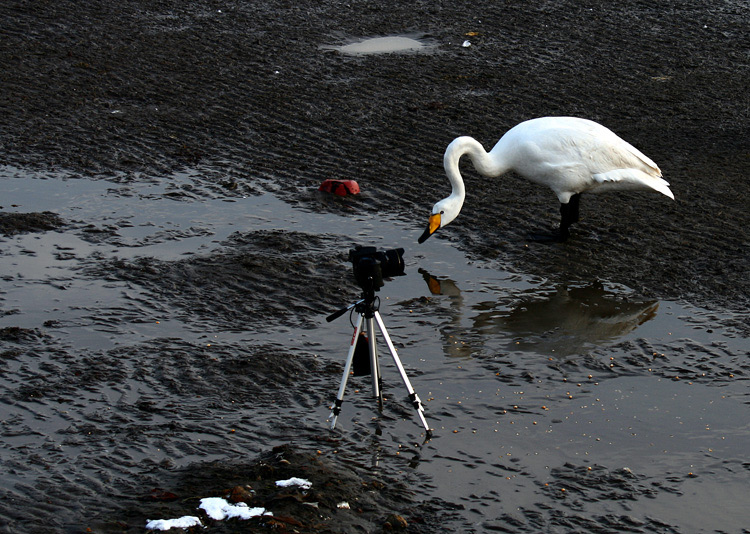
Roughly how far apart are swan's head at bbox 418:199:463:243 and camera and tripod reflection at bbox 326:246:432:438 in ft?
10.6

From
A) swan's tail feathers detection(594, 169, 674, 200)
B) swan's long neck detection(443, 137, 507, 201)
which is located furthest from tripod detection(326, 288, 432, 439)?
swan's tail feathers detection(594, 169, 674, 200)

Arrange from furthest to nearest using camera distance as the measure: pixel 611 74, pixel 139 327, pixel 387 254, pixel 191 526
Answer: pixel 611 74, pixel 139 327, pixel 387 254, pixel 191 526

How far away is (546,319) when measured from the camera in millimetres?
8219

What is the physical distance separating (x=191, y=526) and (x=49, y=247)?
4.93 m

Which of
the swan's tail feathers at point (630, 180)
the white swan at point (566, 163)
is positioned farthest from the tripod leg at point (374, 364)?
the swan's tail feathers at point (630, 180)

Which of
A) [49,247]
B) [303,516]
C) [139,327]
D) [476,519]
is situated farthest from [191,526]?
[49,247]

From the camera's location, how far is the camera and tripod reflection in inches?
237

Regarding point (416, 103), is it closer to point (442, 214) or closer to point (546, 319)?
point (442, 214)

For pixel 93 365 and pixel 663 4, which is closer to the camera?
pixel 93 365

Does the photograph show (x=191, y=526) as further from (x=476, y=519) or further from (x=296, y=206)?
(x=296, y=206)

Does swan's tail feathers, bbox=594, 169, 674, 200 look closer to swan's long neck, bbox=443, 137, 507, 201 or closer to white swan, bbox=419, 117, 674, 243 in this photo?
white swan, bbox=419, 117, 674, 243

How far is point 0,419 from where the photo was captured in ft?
21.2

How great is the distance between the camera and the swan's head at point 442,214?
371 inches

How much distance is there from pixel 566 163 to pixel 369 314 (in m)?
4.08
